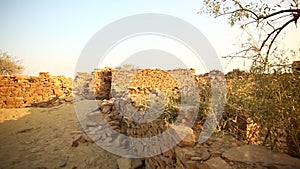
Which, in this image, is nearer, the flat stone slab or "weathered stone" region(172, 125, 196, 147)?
the flat stone slab

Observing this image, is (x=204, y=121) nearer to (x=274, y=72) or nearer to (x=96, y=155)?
(x=274, y=72)

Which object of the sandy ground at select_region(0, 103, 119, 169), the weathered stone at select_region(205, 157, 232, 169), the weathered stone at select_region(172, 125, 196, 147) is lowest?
the sandy ground at select_region(0, 103, 119, 169)

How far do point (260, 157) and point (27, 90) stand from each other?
12.0 meters

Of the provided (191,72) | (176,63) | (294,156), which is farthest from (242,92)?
(191,72)

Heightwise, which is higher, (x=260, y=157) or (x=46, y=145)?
(x=260, y=157)

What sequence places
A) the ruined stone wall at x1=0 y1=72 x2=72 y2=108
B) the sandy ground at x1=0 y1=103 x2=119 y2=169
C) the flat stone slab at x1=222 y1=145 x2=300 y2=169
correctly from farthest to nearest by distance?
the ruined stone wall at x1=0 y1=72 x2=72 y2=108, the sandy ground at x1=0 y1=103 x2=119 y2=169, the flat stone slab at x1=222 y1=145 x2=300 y2=169

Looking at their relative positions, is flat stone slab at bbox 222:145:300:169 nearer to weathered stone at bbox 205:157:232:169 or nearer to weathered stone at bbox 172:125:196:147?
weathered stone at bbox 205:157:232:169

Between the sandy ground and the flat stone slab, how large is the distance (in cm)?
279

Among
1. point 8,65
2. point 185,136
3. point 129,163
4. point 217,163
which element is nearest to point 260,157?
point 217,163

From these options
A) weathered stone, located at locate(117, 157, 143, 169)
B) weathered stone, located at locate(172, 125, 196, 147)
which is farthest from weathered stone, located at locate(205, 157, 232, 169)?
weathered stone, located at locate(117, 157, 143, 169)

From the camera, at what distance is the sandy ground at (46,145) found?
4176 mm

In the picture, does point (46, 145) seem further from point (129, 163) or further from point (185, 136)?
point (185, 136)

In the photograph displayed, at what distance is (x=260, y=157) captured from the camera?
195 centimetres

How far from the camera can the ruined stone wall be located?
1009cm
